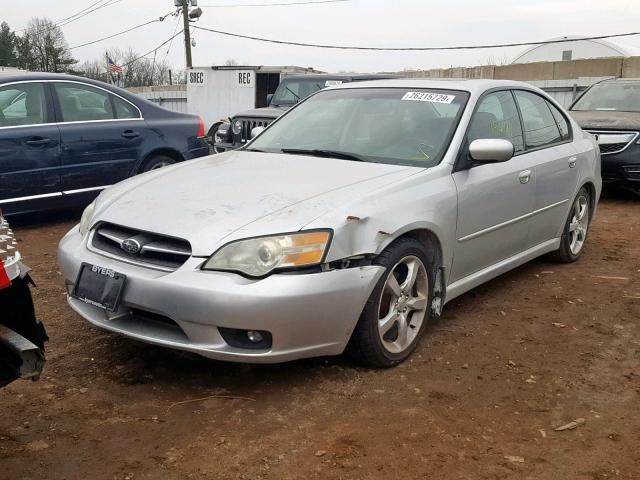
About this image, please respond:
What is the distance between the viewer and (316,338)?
3.08 meters

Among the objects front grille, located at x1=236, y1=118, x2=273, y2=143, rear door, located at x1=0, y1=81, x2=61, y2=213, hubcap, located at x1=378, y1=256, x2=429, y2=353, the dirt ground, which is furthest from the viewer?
front grille, located at x1=236, y1=118, x2=273, y2=143

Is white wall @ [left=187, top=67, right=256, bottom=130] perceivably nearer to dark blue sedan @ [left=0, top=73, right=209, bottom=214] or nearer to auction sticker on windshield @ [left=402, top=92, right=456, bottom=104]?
dark blue sedan @ [left=0, top=73, right=209, bottom=214]

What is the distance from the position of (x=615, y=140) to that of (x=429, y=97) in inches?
198

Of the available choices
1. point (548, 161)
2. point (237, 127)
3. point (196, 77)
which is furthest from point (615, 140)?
point (196, 77)

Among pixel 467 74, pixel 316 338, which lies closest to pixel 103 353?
pixel 316 338

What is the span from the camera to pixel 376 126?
4219mm

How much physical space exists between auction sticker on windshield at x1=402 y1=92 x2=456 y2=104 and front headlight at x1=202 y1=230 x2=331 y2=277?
171cm

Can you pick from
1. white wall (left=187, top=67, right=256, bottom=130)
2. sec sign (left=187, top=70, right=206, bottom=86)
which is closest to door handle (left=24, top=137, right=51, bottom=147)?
white wall (left=187, top=67, right=256, bottom=130)

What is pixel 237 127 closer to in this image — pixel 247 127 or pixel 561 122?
pixel 247 127

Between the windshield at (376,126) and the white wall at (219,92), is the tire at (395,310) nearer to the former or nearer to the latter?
the windshield at (376,126)

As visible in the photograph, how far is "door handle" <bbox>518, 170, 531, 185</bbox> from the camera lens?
14.4 ft

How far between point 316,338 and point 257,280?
0.41 metres

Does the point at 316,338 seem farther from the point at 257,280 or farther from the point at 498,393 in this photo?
the point at 498,393

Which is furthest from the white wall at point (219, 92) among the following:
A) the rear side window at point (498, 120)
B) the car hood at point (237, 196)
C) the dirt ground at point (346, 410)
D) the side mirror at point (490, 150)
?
the side mirror at point (490, 150)
